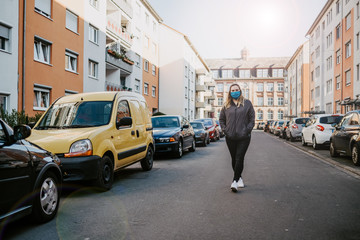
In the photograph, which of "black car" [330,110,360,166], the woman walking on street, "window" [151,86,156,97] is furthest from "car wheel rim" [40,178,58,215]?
"window" [151,86,156,97]

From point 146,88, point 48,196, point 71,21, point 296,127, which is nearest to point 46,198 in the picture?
point 48,196

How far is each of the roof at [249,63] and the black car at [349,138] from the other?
81.8 metres

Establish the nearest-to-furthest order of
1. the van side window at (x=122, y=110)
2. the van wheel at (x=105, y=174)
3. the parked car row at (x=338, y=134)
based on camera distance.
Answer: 1. the van wheel at (x=105, y=174)
2. the van side window at (x=122, y=110)
3. the parked car row at (x=338, y=134)

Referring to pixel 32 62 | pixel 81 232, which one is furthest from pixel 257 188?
pixel 32 62

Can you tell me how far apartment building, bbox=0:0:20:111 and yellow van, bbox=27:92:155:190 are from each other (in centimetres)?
1005

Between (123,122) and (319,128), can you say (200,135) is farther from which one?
(123,122)

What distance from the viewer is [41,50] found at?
19406 millimetres

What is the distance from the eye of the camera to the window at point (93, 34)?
2498cm

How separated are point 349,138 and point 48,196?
8.90m

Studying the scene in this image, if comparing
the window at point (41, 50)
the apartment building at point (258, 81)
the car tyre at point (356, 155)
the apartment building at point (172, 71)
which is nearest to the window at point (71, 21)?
the window at point (41, 50)

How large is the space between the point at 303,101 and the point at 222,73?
37537 millimetres

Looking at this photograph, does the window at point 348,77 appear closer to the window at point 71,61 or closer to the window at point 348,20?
the window at point 348,20

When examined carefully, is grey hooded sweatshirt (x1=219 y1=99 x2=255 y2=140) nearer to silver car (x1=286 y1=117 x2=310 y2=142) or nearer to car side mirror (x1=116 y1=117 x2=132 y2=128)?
car side mirror (x1=116 y1=117 x2=132 y2=128)

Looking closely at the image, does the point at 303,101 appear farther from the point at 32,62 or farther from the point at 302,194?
the point at 302,194
